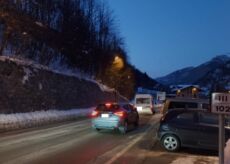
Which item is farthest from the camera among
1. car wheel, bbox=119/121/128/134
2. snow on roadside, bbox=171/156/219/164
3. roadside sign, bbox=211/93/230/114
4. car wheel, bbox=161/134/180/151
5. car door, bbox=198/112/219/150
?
car wheel, bbox=119/121/128/134

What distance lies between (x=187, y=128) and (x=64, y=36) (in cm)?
4009

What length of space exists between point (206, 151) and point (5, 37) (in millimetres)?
22871

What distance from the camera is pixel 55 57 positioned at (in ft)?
173

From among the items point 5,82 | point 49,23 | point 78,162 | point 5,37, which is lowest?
point 78,162

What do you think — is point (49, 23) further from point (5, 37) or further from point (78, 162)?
point (78, 162)

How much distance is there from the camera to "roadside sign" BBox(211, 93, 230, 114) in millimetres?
7676

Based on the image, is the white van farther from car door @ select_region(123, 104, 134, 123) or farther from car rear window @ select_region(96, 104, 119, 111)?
car rear window @ select_region(96, 104, 119, 111)

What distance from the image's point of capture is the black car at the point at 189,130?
1568cm

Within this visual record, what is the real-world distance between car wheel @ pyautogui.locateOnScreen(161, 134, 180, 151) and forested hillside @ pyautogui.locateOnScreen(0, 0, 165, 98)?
63.7ft

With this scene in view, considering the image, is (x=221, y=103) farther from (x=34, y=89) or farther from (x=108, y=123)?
(x=34, y=89)

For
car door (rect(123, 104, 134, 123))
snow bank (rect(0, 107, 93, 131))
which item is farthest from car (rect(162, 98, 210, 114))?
snow bank (rect(0, 107, 93, 131))

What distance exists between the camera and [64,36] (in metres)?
54.3

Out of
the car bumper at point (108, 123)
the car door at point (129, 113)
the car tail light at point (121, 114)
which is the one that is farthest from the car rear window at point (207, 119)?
the car door at point (129, 113)

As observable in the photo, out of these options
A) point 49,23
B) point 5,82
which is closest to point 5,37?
point 5,82
